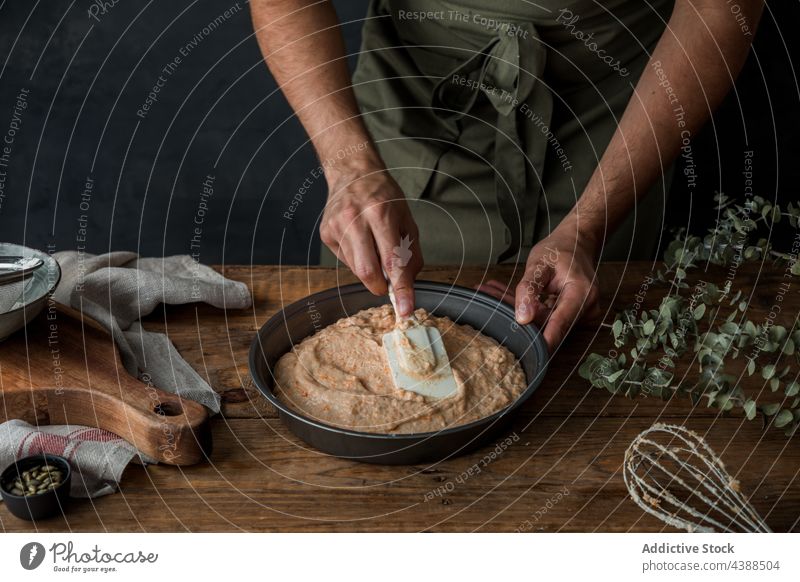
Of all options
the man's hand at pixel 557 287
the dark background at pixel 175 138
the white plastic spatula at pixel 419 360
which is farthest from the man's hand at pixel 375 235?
the dark background at pixel 175 138

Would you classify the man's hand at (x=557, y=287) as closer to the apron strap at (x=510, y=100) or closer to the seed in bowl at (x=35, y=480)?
the apron strap at (x=510, y=100)

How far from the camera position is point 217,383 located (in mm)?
1216

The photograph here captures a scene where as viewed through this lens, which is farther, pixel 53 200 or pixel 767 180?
pixel 53 200

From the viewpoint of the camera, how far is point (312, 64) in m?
1.42

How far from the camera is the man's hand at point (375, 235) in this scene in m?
1.20

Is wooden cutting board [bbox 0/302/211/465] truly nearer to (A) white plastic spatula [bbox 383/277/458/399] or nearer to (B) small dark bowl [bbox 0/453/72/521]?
(B) small dark bowl [bbox 0/453/72/521]

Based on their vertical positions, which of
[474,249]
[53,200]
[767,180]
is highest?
[53,200]

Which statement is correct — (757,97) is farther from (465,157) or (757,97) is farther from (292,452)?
(292,452)

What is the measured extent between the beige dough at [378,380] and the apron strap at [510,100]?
1.40 feet

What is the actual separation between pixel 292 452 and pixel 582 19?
3.13 ft

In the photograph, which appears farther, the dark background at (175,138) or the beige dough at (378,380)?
the dark background at (175,138)

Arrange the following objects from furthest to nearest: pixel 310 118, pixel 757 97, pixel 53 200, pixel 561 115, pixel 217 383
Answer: pixel 53 200
pixel 757 97
pixel 561 115
pixel 310 118
pixel 217 383

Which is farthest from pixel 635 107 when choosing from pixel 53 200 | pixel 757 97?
pixel 53 200

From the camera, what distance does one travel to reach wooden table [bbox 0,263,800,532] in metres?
0.96
